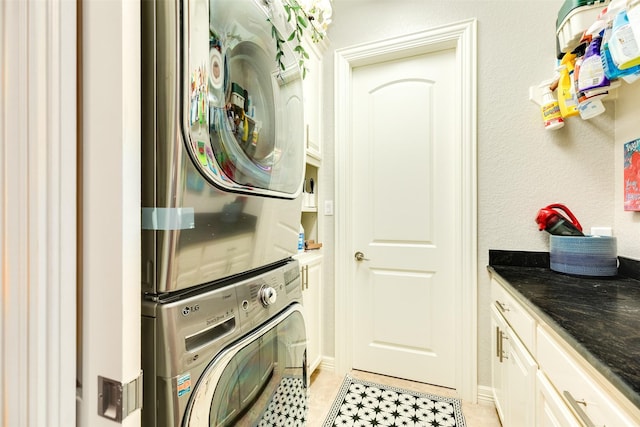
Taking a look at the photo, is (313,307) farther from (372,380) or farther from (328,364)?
(372,380)

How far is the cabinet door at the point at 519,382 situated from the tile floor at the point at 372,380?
419 millimetres

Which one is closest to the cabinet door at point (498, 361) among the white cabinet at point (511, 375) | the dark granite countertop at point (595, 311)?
the white cabinet at point (511, 375)

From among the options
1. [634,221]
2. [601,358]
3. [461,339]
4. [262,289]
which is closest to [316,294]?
[461,339]

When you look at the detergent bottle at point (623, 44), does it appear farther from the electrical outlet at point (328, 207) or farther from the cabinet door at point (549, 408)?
the electrical outlet at point (328, 207)

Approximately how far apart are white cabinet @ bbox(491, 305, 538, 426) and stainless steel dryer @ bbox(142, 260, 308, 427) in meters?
0.79

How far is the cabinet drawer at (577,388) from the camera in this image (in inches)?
22.9

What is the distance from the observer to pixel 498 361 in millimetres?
1521

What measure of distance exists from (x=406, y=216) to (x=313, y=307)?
0.86 meters

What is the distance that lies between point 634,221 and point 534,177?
0.46 metres

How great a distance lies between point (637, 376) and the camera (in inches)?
21.1

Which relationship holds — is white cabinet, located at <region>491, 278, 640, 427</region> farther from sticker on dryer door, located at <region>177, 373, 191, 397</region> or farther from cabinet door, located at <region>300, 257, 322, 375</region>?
cabinet door, located at <region>300, 257, 322, 375</region>
